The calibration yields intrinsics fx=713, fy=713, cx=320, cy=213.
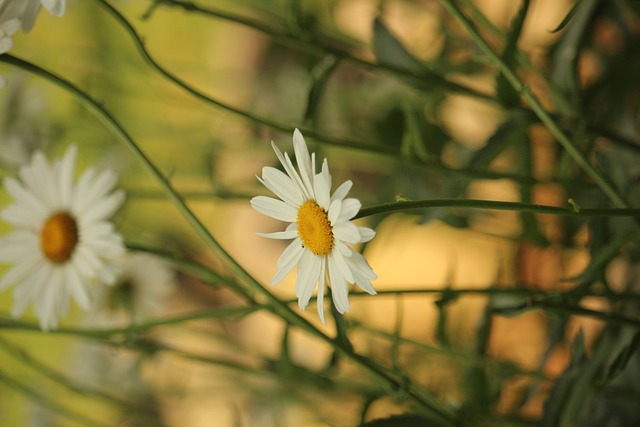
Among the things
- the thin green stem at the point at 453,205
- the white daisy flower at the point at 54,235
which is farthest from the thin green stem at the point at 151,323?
the thin green stem at the point at 453,205

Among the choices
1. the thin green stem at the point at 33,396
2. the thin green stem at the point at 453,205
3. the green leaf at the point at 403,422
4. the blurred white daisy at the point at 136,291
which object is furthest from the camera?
the blurred white daisy at the point at 136,291

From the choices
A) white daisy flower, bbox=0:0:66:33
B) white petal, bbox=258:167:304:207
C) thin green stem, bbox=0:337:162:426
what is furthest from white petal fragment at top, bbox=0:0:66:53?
thin green stem, bbox=0:337:162:426

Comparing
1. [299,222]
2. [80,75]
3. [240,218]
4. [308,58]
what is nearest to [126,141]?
[299,222]

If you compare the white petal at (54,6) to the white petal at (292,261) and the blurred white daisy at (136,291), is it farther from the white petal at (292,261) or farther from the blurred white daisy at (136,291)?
the blurred white daisy at (136,291)

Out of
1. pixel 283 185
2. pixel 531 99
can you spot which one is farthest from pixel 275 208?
pixel 531 99

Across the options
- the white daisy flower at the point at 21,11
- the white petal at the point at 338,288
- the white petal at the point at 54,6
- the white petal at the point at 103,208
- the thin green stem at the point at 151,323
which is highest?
the white daisy flower at the point at 21,11

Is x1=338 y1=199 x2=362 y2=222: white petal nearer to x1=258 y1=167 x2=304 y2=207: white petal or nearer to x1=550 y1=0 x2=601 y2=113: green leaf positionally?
x1=258 y1=167 x2=304 y2=207: white petal
